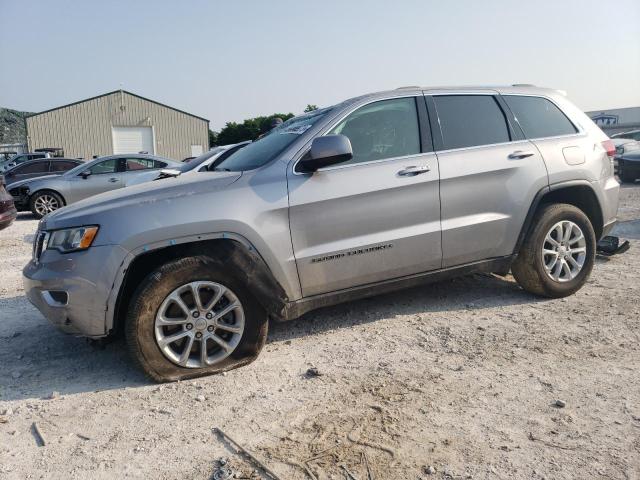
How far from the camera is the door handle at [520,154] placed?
14.1 feet

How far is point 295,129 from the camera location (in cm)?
402

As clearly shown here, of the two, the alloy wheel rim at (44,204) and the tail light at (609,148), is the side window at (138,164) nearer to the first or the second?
the alloy wheel rim at (44,204)

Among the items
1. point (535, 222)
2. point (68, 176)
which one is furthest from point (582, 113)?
point (68, 176)

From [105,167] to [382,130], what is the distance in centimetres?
1003

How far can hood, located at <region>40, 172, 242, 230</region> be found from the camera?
3.23 meters

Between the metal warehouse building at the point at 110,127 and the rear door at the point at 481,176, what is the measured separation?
3886 cm

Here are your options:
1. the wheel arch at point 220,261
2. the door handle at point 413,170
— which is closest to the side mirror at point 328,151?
the door handle at point 413,170

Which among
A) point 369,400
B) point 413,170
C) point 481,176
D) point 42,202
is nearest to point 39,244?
point 369,400

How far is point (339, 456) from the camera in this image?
2.46 meters

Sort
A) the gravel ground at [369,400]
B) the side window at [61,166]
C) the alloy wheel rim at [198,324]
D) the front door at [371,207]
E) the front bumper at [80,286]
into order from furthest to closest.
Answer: the side window at [61,166]
the front door at [371,207]
the alloy wheel rim at [198,324]
the front bumper at [80,286]
the gravel ground at [369,400]

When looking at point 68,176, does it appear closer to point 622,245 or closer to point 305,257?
point 305,257

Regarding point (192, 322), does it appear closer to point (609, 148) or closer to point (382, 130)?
point (382, 130)

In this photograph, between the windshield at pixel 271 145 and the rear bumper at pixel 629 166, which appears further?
the rear bumper at pixel 629 166

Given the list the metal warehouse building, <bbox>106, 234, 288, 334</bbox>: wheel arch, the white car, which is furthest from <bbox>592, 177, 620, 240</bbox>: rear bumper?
the metal warehouse building
